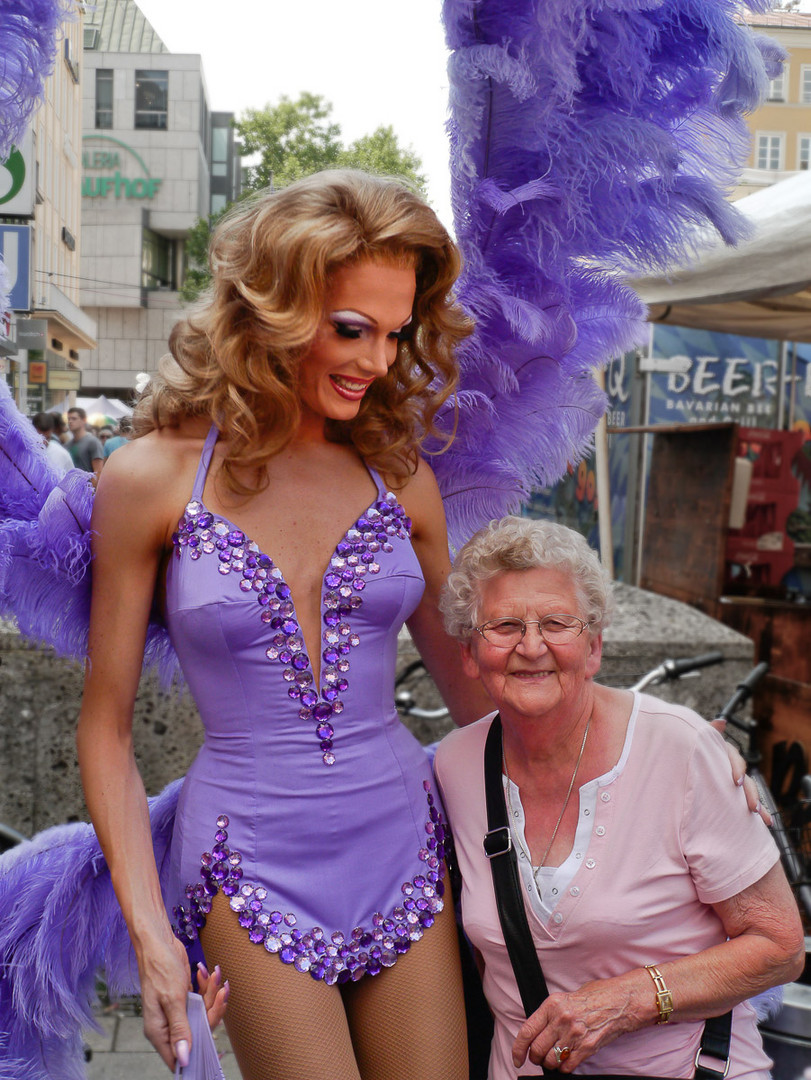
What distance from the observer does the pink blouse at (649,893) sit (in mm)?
1649

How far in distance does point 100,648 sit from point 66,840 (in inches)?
19.5

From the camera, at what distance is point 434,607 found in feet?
6.41

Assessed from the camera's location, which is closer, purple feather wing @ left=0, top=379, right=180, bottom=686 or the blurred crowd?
purple feather wing @ left=0, top=379, right=180, bottom=686

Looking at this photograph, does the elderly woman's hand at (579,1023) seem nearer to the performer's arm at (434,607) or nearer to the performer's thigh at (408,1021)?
the performer's thigh at (408,1021)

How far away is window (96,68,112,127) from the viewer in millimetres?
3100

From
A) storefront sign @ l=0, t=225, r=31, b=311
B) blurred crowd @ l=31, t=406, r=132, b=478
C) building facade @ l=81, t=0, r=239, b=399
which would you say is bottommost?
blurred crowd @ l=31, t=406, r=132, b=478

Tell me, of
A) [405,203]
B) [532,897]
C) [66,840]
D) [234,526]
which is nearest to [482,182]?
[405,203]

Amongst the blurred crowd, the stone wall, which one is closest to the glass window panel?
the blurred crowd

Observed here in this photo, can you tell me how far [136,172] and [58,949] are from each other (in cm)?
928

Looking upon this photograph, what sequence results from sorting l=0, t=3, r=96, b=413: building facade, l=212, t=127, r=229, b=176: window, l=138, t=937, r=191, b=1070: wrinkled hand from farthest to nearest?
l=212, t=127, r=229, b=176: window
l=0, t=3, r=96, b=413: building facade
l=138, t=937, r=191, b=1070: wrinkled hand

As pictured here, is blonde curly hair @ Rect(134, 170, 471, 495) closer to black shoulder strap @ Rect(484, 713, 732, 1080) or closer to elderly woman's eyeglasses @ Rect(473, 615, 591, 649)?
elderly woman's eyeglasses @ Rect(473, 615, 591, 649)

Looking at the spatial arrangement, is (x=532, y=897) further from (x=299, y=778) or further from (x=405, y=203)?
(x=405, y=203)

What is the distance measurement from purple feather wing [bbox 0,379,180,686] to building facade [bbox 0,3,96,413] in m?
0.15

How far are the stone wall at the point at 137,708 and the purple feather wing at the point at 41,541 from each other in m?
1.82
